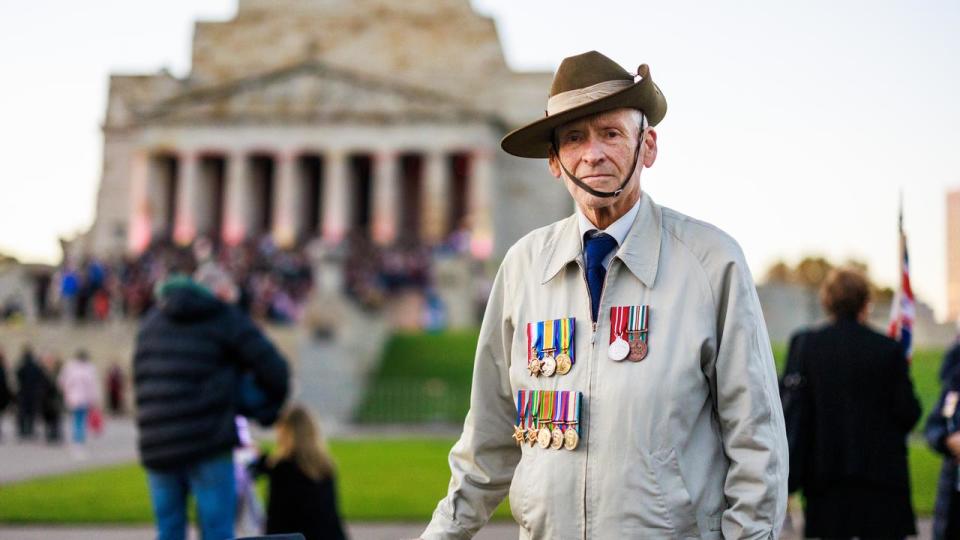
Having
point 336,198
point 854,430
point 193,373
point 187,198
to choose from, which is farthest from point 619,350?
point 187,198

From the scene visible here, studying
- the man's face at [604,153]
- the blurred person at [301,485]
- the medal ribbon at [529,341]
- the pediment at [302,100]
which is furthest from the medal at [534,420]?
the pediment at [302,100]

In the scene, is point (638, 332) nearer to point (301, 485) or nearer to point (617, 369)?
point (617, 369)

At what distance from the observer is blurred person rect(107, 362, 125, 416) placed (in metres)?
30.4

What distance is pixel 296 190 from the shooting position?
58750 mm

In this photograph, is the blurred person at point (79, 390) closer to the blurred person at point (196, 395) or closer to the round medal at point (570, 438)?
the blurred person at point (196, 395)

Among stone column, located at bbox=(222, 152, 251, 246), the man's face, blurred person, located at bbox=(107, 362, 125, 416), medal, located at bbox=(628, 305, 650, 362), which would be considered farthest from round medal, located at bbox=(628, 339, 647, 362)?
stone column, located at bbox=(222, 152, 251, 246)

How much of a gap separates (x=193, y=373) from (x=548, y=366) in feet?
12.5

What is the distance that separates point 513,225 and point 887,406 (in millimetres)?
56161

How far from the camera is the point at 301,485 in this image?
848 cm

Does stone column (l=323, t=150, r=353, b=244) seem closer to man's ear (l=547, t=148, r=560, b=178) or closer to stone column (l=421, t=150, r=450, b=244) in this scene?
stone column (l=421, t=150, r=450, b=244)

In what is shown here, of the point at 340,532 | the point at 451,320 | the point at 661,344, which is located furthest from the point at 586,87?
the point at 451,320

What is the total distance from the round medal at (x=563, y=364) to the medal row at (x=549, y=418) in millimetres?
63

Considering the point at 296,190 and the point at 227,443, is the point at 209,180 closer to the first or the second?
the point at 296,190

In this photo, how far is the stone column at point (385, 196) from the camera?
187ft
